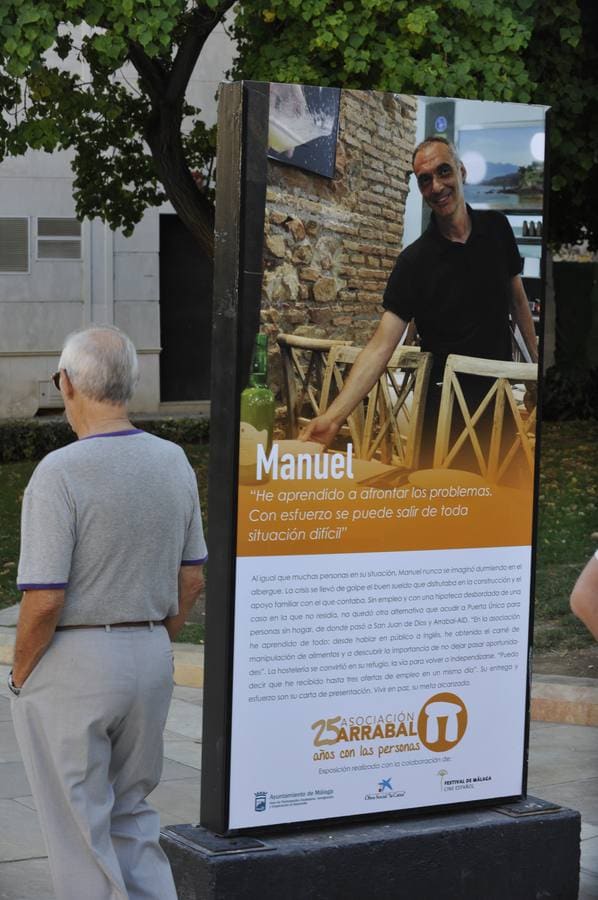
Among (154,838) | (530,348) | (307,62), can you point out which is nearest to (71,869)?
(154,838)

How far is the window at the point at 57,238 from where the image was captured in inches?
1017

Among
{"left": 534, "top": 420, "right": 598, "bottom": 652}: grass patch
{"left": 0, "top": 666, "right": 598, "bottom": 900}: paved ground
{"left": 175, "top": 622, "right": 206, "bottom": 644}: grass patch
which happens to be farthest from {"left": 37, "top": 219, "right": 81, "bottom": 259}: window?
{"left": 0, "top": 666, "right": 598, "bottom": 900}: paved ground

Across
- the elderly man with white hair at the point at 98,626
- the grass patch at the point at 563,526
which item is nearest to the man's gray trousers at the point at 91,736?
the elderly man with white hair at the point at 98,626

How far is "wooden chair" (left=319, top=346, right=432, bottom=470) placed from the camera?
15.3 feet

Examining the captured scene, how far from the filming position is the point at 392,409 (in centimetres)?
473

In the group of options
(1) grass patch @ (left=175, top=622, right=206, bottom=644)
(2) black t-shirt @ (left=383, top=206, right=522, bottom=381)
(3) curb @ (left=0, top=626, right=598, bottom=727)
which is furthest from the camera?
(1) grass patch @ (left=175, top=622, right=206, bottom=644)

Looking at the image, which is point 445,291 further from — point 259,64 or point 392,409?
point 259,64

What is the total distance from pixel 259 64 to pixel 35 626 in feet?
37.0

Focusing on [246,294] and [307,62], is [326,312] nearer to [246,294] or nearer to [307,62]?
[246,294]

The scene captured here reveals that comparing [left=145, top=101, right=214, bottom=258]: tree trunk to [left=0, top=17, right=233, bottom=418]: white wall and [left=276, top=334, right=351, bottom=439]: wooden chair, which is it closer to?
[left=0, top=17, right=233, bottom=418]: white wall

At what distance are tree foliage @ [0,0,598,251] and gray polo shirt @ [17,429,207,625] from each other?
9236mm

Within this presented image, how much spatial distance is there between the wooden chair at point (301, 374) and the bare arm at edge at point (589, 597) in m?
1.48

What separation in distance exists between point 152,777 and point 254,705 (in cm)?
44

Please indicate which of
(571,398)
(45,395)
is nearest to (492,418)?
(571,398)
